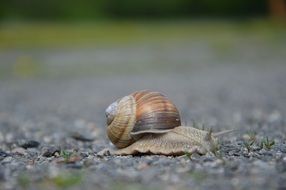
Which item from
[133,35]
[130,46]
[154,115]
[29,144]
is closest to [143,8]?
[133,35]

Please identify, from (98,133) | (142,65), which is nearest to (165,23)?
(142,65)

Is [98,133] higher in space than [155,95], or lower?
lower

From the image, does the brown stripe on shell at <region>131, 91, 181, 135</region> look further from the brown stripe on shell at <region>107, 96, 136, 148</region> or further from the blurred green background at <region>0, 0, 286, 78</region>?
the blurred green background at <region>0, 0, 286, 78</region>

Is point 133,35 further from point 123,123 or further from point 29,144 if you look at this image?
point 123,123

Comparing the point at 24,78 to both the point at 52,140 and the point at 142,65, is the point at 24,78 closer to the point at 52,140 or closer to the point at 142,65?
the point at 142,65

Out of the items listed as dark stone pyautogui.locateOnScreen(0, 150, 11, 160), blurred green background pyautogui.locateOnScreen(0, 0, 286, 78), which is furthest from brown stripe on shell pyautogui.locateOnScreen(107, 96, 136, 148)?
blurred green background pyautogui.locateOnScreen(0, 0, 286, 78)
